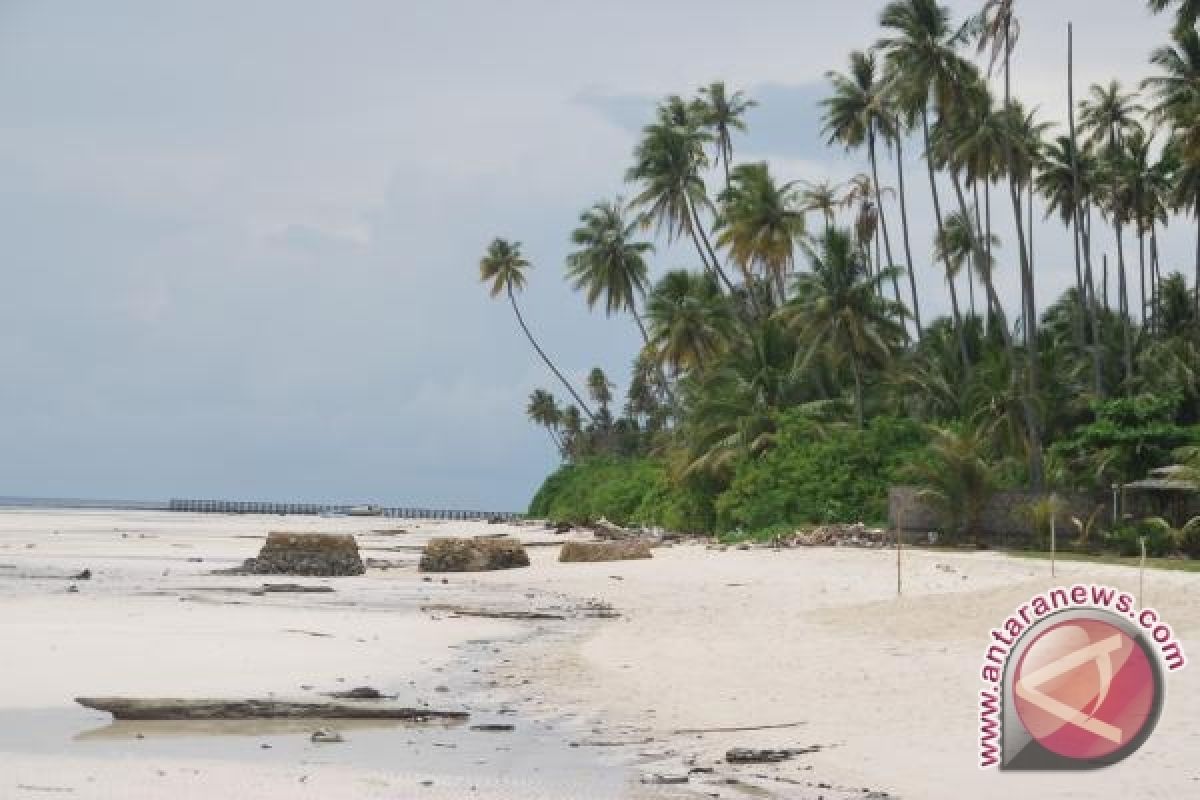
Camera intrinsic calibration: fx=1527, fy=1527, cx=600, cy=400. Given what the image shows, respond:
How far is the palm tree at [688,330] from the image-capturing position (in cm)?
5912

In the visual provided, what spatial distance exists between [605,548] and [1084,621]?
28110 mm

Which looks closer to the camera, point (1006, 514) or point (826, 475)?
point (1006, 514)

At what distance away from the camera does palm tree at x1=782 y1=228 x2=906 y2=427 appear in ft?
157

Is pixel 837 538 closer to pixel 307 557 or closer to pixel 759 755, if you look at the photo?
pixel 307 557

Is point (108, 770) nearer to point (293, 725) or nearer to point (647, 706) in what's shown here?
point (293, 725)

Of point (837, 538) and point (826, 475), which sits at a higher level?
point (826, 475)

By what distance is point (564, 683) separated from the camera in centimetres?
1377

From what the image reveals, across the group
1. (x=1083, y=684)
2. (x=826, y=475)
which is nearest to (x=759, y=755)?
(x=1083, y=684)

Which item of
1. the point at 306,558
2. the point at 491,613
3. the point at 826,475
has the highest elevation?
the point at 826,475

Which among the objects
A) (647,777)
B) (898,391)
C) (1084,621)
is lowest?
(647,777)

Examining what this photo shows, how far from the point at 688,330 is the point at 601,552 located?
81.1ft

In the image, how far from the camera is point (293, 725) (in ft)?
36.3

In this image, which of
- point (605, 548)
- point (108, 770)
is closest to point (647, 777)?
point (108, 770)

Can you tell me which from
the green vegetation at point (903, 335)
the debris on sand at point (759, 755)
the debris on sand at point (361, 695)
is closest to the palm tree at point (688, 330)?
the green vegetation at point (903, 335)
